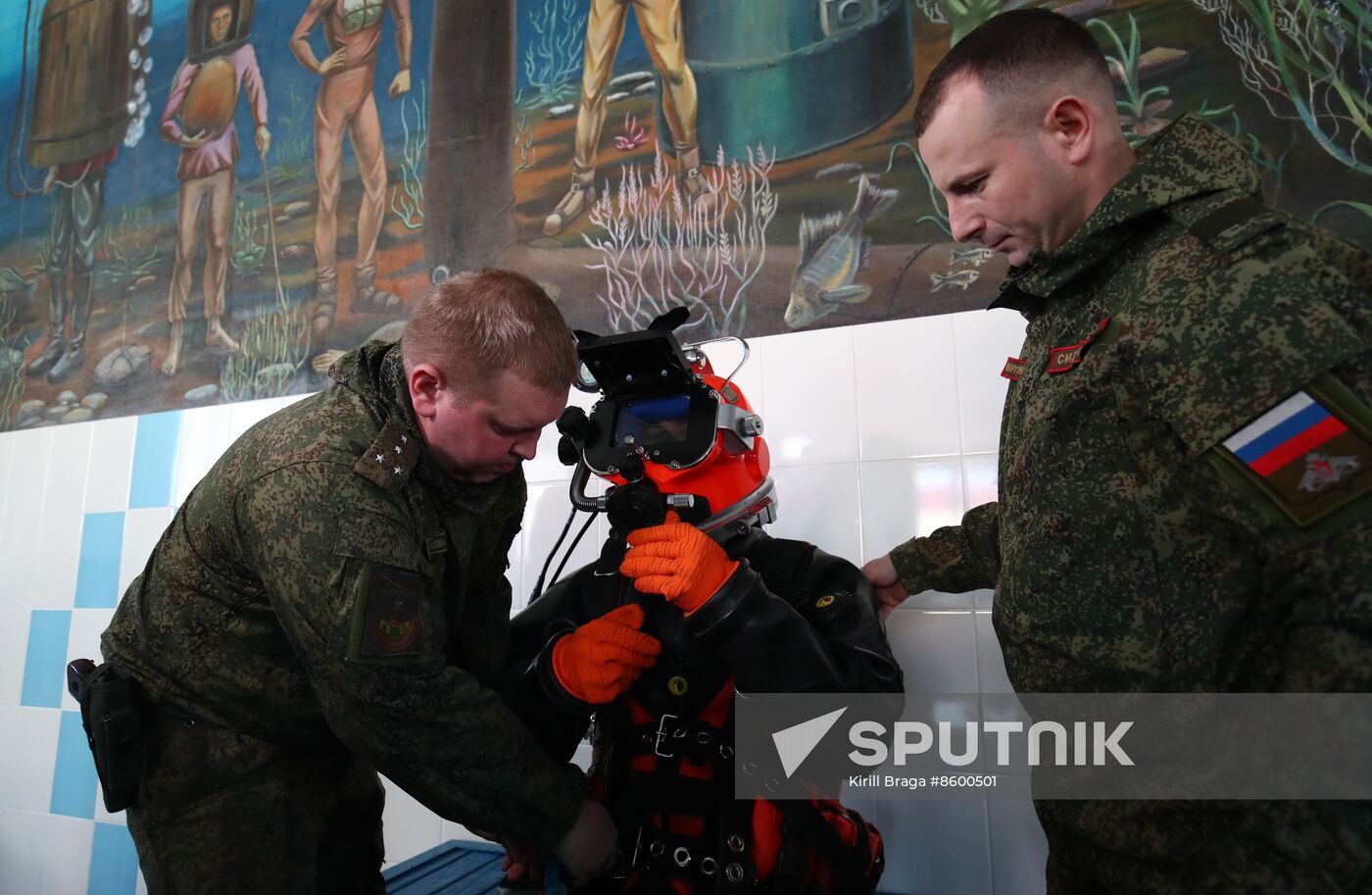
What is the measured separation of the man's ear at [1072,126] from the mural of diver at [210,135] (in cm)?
318

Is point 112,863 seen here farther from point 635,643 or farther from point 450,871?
point 635,643

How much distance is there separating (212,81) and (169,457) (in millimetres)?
1663

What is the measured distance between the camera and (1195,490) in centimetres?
83

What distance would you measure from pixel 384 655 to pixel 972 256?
5.40 ft

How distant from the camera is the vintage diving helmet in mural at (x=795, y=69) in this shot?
7.06 feet

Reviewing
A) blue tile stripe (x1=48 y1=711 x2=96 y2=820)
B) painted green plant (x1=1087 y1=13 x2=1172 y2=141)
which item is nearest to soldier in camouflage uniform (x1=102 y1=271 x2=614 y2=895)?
painted green plant (x1=1087 y1=13 x2=1172 y2=141)

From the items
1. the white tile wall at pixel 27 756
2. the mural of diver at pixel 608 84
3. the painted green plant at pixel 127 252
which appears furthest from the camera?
the painted green plant at pixel 127 252

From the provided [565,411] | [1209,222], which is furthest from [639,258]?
[1209,222]

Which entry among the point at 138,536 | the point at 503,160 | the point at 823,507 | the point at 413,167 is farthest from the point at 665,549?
the point at 138,536

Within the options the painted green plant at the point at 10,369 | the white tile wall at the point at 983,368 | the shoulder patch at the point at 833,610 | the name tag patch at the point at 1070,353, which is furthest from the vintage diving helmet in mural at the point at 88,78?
the name tag patch at the point at 1070,353

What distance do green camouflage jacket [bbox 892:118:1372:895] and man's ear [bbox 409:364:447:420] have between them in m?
0.90

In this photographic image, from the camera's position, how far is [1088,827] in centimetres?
91
